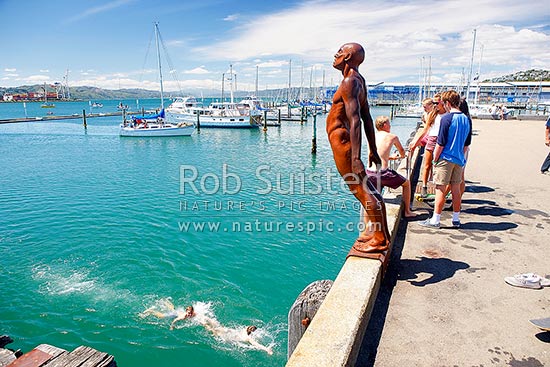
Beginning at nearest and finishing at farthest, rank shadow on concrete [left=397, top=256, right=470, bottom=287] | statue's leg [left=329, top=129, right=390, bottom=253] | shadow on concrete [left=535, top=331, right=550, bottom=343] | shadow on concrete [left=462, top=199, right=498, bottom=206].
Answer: shadow on concrete [left=535, top=331, right=550, bottom=343] < statue's leg [left=329, top=129, right=390, bottom=253] < shadow on concrete [left=397, top=256, right=470, bottom=287] < shadow on concrete [left=462, top=199, right=498, bottom=206]

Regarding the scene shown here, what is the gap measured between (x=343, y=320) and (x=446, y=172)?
3.50 m

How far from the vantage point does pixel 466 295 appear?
4055 millimetres

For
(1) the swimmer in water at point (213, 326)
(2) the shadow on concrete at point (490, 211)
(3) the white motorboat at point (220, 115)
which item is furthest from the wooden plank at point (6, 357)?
(3) the white motorboat at point (220, 115)

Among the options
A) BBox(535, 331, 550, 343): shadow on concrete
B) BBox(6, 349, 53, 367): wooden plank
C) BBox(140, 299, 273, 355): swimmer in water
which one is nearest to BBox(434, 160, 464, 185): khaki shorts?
BBox(535, 331, 550, 343): shadow on concrete

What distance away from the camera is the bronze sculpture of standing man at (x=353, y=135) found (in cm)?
386

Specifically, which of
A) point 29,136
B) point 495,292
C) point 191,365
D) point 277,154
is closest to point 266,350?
point 191,365

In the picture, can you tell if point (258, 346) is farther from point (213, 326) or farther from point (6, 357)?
point (6, 357)

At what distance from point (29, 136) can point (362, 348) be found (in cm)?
5191

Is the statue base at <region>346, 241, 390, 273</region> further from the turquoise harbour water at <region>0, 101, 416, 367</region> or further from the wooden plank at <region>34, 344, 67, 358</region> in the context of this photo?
the turquoise harbour water at <region>0, 101, 416, 367</region>

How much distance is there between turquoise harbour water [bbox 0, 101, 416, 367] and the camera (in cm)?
740

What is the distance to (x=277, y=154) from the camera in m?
29.8

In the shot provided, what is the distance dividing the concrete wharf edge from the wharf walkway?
0.29 metres

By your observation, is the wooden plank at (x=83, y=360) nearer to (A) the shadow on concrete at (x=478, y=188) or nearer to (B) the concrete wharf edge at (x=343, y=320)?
(B) the concrete wharf edge at (x=343, y=320)

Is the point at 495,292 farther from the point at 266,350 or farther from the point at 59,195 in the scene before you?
the point at 59,195
